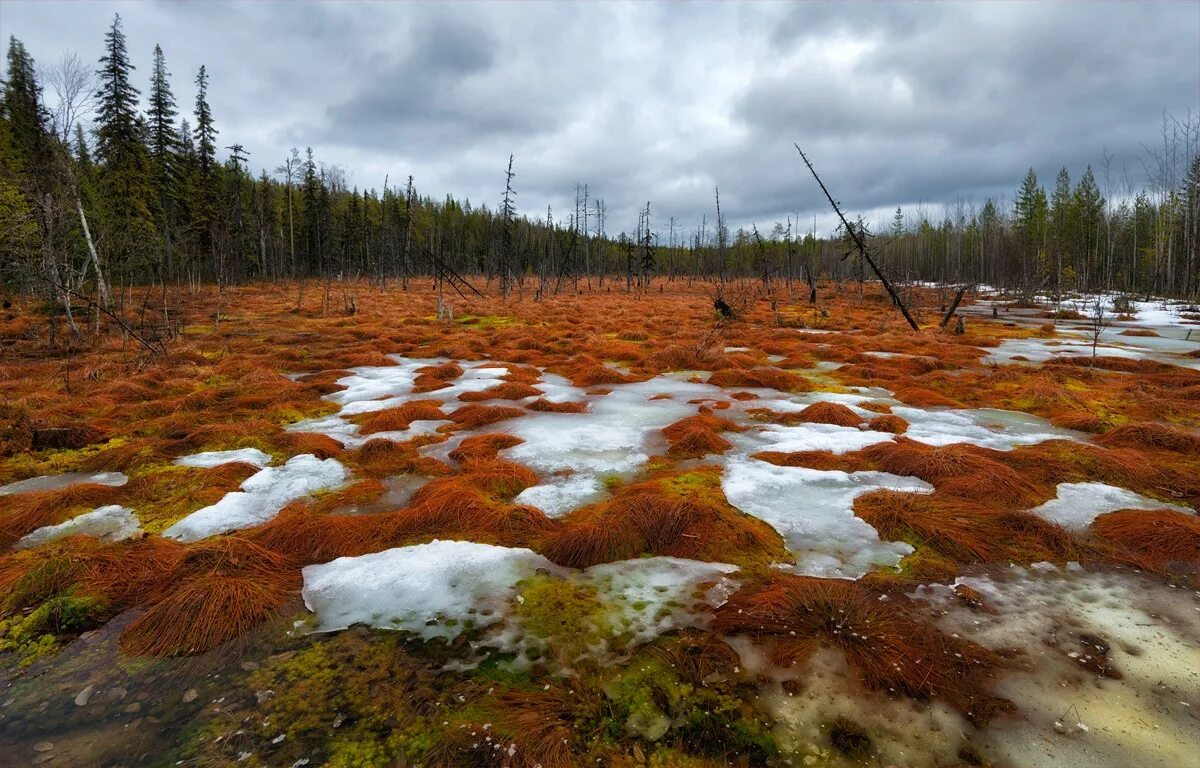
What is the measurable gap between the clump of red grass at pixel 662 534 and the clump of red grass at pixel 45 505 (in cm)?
440

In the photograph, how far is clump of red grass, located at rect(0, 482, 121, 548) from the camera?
4.27 m

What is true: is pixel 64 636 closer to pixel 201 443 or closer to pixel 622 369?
pixel 201 443

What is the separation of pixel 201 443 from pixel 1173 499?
10.8 m

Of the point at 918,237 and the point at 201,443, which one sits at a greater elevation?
the point at 918,237

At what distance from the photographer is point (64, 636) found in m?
3.04

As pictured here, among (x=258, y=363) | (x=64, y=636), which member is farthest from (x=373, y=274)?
(x=64, y=636)

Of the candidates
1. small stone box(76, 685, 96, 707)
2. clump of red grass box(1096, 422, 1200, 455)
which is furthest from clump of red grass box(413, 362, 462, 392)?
clump of red grass box(1096, 422, 1200, 455)

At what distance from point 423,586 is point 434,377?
7.97 meters

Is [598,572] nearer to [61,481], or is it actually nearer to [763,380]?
[61,481]

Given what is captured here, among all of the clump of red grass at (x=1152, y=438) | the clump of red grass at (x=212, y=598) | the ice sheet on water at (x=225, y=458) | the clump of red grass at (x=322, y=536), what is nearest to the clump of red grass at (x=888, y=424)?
the clump of red grass at (x=1152, y=438)

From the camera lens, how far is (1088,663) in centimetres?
271

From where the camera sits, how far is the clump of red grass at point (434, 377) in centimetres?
1017

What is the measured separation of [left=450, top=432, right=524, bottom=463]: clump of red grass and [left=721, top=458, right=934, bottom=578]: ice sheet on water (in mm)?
2830

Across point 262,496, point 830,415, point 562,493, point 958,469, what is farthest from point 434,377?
Result: point 958,469
